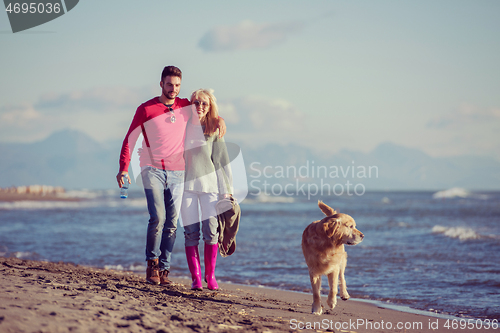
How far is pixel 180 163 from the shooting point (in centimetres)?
456

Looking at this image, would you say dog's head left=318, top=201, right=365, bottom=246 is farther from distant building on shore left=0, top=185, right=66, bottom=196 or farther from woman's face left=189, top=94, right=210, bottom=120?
distant building on shore left=0, top=185, right=66, bottom=196

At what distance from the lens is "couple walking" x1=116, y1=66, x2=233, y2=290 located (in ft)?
14.7

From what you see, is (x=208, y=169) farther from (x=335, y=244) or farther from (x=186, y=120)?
(x=335, y=244)

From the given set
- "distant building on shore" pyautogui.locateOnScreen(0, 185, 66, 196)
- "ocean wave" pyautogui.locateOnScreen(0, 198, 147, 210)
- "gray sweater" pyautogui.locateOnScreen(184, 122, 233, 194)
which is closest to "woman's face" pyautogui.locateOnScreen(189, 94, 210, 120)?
"gray sweater" pyautogui.locateOnScreen(184, 122, 233, 194)

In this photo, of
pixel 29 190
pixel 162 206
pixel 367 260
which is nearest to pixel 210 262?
pixel 162 206

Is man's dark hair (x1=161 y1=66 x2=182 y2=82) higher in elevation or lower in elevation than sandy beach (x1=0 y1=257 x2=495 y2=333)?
higher

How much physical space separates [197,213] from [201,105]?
1197 millimetres

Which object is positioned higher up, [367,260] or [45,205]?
[367,260]

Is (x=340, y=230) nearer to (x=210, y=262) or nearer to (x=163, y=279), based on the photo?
(x=210, y=262)

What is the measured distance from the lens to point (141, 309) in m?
3.29

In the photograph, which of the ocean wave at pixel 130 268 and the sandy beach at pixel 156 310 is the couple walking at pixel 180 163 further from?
the ocean wave at pixel 130 268

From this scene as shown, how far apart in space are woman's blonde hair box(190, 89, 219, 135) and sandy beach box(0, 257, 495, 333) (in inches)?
70.6

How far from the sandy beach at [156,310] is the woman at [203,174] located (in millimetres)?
634

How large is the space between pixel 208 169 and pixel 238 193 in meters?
0.54
